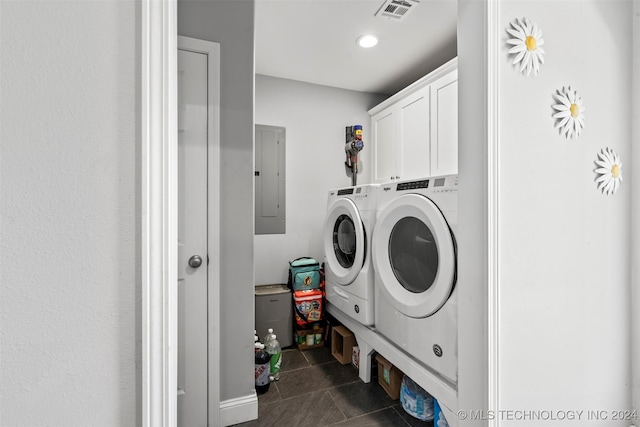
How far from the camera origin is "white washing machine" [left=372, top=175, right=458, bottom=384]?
4.46 feet

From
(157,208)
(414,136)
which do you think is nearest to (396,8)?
(414,136)

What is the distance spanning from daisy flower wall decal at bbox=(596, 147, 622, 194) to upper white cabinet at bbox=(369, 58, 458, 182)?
39.9 inches

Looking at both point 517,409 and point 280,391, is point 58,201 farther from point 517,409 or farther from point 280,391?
point 280,391

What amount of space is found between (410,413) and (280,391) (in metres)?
0.80

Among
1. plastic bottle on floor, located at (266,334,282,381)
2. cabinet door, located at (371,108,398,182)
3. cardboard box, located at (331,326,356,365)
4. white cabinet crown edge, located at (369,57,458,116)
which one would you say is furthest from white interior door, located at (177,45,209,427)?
cabinet door, located at (371,108,398,182)

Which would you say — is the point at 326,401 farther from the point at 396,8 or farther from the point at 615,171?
the point at 396,8

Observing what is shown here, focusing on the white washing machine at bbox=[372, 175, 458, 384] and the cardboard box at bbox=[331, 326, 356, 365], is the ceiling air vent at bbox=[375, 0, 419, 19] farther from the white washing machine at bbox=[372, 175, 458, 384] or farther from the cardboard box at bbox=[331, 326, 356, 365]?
the cardboard box at bbox=[331, 326, 356, 365]

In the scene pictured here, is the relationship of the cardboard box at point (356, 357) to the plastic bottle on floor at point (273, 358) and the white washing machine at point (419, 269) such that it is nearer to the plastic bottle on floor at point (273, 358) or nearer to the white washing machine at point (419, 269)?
the white washing machine at point (419, 269)

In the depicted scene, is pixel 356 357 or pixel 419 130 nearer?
pixel 356 357

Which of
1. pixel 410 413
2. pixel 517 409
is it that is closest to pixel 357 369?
pixel 410 413

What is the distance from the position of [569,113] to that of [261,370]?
80.1 inches

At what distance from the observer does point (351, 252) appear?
87.2 inches

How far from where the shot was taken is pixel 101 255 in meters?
0.56

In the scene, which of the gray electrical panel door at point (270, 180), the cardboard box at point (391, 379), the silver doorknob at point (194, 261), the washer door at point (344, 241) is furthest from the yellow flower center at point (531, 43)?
the gray electrical panel door at point (270, 180)
